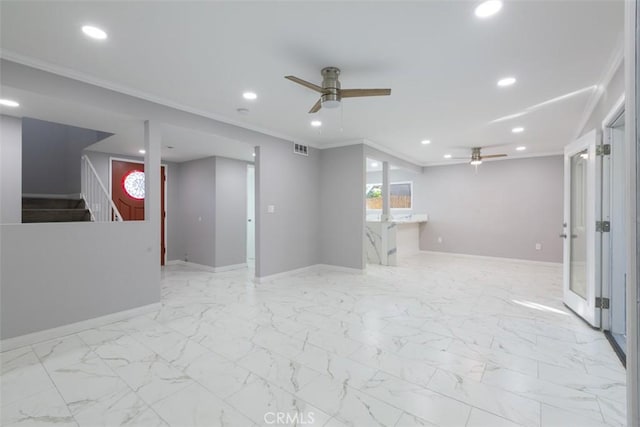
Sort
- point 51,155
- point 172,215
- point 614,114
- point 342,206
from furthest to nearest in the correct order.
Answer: point 172,215
point 342,206
point 51,155
point 614,114

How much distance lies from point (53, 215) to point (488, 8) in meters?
5.69

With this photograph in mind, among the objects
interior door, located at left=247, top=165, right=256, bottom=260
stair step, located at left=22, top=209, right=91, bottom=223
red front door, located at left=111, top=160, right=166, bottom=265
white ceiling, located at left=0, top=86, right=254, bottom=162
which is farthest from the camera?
interior door, located at left=247, top=165, right=256, bottom=260

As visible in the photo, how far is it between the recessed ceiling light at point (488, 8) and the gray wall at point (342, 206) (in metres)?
3.58

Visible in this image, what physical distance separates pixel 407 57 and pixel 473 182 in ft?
19.8

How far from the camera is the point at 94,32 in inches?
89.1

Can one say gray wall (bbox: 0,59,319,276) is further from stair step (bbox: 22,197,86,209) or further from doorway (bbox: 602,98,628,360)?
doorway (bbox: 602,98,628,360)

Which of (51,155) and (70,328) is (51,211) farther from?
(70,328)

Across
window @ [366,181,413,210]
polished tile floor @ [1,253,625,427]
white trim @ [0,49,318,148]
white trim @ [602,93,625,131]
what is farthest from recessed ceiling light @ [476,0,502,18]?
window @ [366,181,413,210]

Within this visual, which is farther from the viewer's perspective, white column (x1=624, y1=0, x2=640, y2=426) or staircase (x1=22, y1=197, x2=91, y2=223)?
staircase (x1=22, y1=197, x2=91, y2=223)

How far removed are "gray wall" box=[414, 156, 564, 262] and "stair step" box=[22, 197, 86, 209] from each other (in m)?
7.90

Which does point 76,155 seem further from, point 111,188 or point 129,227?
point 129,227

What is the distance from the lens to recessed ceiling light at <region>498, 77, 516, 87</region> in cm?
303

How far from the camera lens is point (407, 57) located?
2.62 m

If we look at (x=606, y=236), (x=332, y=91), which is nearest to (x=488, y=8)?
(x=332, y=91)
